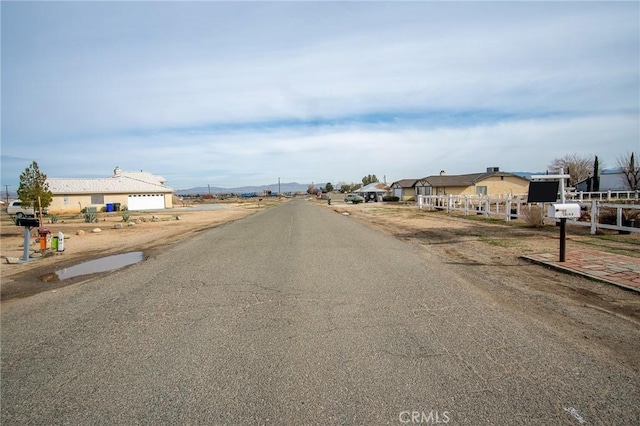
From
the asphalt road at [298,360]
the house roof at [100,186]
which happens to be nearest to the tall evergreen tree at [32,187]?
the asphalt road at [298,360]

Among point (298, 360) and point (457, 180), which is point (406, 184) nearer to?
point (457, 180)

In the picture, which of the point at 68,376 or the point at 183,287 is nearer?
the point at 68,376

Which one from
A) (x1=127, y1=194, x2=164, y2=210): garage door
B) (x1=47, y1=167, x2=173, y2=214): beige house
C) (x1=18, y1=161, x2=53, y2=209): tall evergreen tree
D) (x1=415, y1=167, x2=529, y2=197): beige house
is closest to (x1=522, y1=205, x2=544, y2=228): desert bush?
(x1=18, y1=161, x2=53, y2=209): tall evergreen tree

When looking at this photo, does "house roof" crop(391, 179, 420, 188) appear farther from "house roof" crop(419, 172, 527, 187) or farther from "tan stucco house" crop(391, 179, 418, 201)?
"house roof" crop(419, 172, 527, 187)

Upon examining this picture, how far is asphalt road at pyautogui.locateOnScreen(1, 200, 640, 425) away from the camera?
10.0ft

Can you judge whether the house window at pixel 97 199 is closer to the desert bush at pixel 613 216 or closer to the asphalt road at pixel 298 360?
the asphalt road at pixel 298 360

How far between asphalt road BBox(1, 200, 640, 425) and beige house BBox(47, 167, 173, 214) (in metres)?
50.6

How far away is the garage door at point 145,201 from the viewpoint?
54062 millimetres

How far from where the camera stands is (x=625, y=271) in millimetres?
7301

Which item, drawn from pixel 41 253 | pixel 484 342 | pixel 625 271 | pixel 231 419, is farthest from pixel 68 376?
pixel 41 253

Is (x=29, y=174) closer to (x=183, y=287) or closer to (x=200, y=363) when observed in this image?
(x=183, y=287)

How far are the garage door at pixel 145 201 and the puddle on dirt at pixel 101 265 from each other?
4611 cm

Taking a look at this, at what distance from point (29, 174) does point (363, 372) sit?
3019 centimetres

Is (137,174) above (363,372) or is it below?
above
